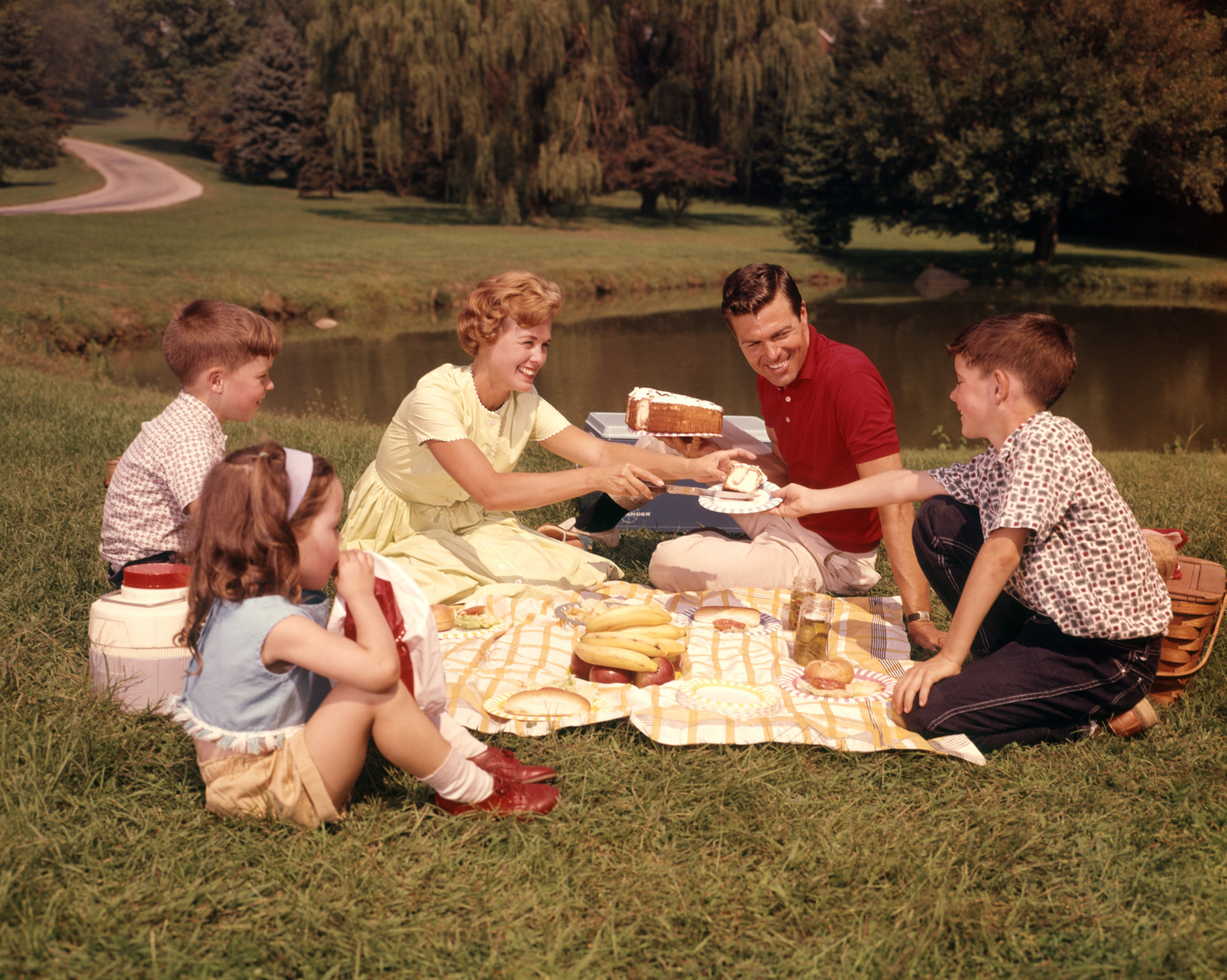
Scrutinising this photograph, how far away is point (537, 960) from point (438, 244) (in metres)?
→ 25.5

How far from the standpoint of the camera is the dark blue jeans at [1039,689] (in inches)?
133

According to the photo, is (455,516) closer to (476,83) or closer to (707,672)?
(707,672)

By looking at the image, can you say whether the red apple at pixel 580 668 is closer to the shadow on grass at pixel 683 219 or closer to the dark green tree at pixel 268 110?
the shadow on grass at pixel 683 219

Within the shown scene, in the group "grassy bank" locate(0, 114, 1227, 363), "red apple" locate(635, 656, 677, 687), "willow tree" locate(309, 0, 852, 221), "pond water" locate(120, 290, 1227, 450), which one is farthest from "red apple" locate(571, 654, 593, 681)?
"willow tree" locate(309, 0, 852, 221)

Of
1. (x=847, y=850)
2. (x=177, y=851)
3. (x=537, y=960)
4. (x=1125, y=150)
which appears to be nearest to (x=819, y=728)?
(x=847, y=850)

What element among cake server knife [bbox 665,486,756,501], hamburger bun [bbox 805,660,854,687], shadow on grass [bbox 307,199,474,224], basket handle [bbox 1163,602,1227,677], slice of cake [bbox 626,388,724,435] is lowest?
hamburger bun [bbox 805,660,854,687]

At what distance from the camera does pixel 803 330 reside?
15.1ft

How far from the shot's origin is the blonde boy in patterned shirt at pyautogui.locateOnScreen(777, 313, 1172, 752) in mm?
3258

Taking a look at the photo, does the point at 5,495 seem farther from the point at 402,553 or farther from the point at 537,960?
the point at 537,960

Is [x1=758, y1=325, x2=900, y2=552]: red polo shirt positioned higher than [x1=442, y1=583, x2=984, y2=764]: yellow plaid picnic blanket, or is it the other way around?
[x1=758, y1=325, x2=900, y2=552]: red polo shirt

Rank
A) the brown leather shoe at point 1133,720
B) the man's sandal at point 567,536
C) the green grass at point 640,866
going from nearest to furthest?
the green grass at point 640,866 → the brown leather shoe at point 1133,720 → the man's sandal at point 567,536

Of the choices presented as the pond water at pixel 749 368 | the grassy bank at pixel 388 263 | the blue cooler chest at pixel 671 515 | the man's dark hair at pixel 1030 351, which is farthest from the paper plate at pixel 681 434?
the grassy bank at pixel 388 263

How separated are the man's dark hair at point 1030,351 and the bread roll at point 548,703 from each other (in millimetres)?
1747

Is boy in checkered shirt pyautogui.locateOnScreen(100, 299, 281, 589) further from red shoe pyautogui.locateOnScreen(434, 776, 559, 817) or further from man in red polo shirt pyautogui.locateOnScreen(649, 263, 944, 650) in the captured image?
man in red polo shirt pyautogui.locateOnScreen(649, 263, 944, 650)
